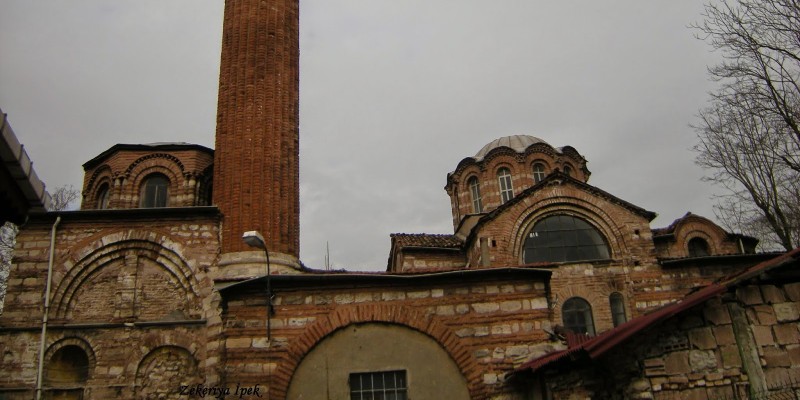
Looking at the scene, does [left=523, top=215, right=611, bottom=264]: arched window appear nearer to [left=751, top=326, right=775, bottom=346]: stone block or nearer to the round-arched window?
the round-arched window

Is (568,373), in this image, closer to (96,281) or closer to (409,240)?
(96,281)

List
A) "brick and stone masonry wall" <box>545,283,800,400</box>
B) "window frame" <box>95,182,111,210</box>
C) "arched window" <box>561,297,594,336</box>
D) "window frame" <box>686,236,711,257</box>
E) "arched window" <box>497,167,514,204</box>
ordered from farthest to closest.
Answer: "arched window" <box>497,167,514,204</box> < "window frame" <box>686,236,711,257</box> < "arched window" <box>561,297,594,336</box> < "window frame" <box>95,182,111,210</box> < "brick and stone masonry wall" <box>545,283,800,400</box>

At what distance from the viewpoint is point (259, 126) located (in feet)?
48.0

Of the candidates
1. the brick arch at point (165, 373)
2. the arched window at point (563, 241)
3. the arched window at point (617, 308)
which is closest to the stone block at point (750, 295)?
the brick arch at point (165, 373)

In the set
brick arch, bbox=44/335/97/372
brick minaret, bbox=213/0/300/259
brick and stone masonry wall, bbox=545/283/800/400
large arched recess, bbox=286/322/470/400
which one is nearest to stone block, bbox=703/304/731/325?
brick and stone masonry wall, bbox=545/283/800/400

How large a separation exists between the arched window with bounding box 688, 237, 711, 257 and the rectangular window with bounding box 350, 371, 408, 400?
13.4 metres

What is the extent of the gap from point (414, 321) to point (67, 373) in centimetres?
784

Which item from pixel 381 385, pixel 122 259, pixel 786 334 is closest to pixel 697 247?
pixel 786 334

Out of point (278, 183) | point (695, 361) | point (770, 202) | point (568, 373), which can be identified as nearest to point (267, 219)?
point (278, 183)

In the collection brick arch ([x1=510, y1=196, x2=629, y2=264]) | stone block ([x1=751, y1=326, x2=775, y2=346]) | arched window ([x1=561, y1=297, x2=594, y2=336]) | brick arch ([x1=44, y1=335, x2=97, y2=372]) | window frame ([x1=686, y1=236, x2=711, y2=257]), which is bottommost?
stone block ([x1=751, y1=326, x2=775, y2=346])

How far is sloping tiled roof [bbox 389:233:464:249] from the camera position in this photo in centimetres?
1844

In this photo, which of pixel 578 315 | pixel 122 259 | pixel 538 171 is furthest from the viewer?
pixel 538 171

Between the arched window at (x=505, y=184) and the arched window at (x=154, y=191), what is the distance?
11047 mm

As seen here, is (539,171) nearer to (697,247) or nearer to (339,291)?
(697,247)
